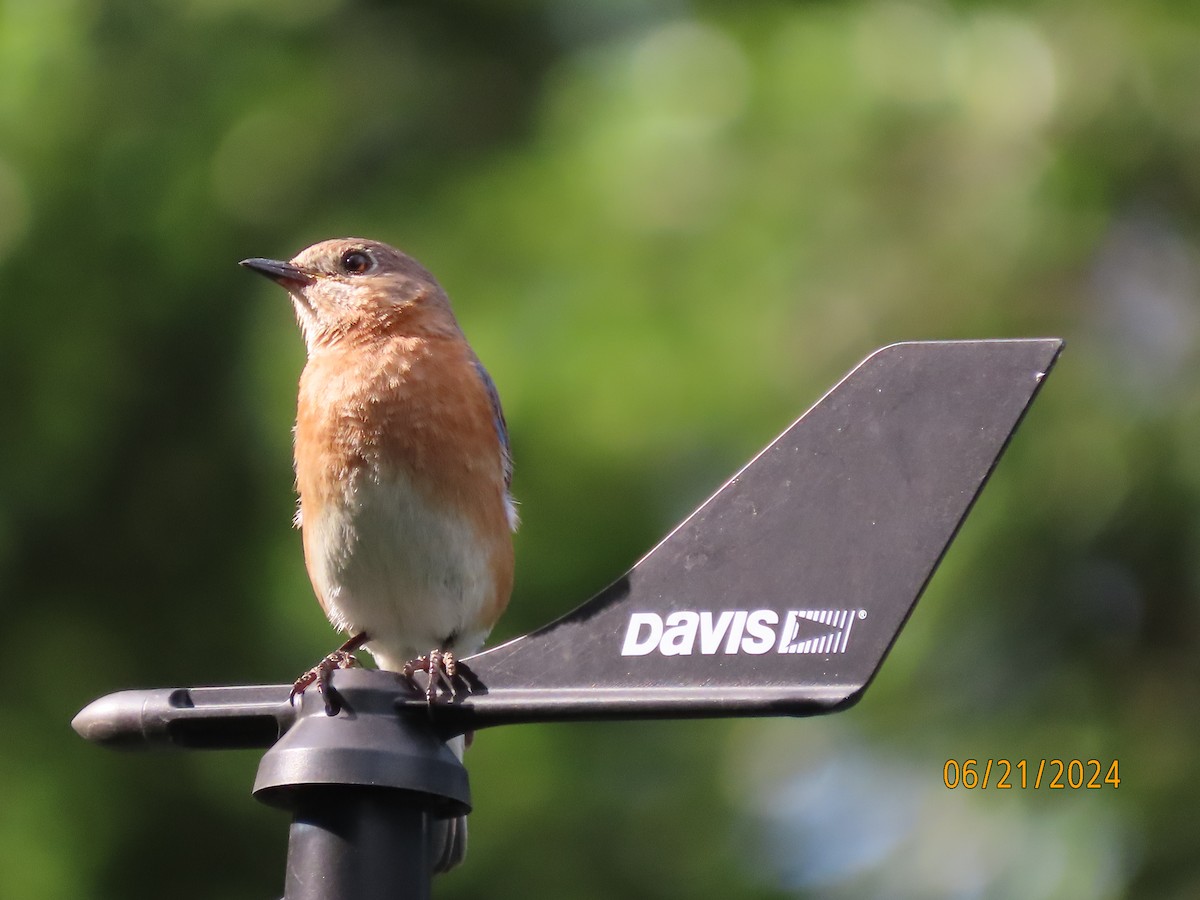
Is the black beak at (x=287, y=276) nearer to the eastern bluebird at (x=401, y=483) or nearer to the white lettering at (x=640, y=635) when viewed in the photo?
the eastern bluebird at (x=401, y=483)

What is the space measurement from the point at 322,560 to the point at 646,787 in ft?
8.59

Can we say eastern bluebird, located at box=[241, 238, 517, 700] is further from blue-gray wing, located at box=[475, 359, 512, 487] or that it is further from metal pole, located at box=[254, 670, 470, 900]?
metal pole, located at box=[254, 670, 470, 900]

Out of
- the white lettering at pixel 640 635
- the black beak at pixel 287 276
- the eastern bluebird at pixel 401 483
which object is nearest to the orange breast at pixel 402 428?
the eastern bluebird at pixel 401 483

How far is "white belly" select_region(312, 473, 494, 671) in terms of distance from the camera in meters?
4.21

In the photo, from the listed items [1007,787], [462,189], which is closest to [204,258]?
[462,189]

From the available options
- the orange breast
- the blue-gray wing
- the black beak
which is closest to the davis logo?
the orange breast

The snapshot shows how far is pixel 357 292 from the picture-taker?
4.77 metres

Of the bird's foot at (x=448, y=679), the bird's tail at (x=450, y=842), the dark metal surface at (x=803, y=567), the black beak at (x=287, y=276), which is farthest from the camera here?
the black beak at (x=287, y=276)

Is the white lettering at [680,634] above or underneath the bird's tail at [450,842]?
above

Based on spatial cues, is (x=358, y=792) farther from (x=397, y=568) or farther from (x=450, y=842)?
(x=397, y=568)

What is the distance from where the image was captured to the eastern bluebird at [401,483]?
165 inches

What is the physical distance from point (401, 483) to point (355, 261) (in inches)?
41.8

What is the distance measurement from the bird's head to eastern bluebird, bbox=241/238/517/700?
0.01m

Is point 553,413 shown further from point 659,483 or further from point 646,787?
point 646,787
